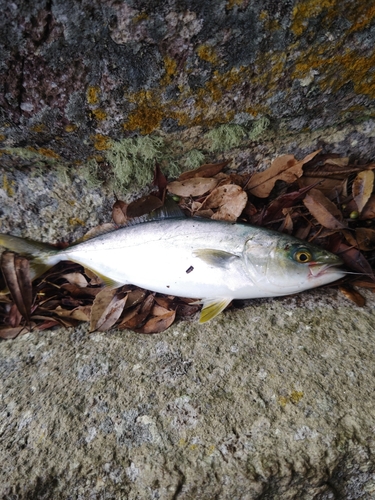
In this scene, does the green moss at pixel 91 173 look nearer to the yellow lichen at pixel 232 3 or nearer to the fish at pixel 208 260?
the fish at pixel 208 260

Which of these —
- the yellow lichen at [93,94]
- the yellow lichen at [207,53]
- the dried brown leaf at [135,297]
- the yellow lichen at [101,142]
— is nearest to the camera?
the yellow lichen at [207,53]

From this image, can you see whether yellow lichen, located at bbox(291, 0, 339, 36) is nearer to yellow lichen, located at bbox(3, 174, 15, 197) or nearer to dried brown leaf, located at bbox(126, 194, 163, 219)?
dried brown leaf, located at bbox(126, 194, 163, 219)

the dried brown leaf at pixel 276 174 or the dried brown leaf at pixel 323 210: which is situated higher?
the dried brown leaf at pixel 276 174

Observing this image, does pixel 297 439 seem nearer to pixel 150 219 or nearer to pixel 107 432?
pixel 107 432

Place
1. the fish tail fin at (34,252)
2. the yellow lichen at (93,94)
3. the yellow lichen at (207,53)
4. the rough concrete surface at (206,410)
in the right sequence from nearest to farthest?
the rough concrete surface at (206,410) → the yellow lichen at (207,53) → the yellow lichen at (93,94) → the fish tail fin at (34,252)

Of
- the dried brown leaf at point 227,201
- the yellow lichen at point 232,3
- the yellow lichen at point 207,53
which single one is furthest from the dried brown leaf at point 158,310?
the yellow lichen at point 232,3

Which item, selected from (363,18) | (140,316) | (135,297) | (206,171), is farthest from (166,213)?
(363,18)

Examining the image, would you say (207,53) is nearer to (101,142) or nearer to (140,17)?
(140,17)
